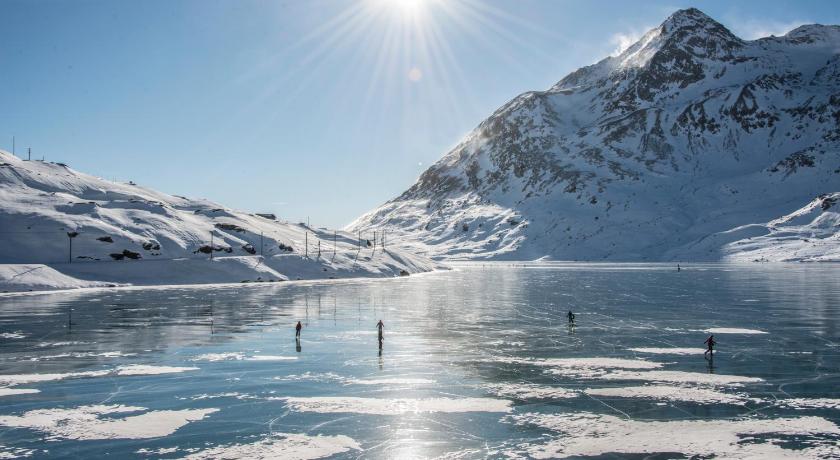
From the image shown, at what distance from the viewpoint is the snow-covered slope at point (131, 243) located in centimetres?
10150

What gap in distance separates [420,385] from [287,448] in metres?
9.91

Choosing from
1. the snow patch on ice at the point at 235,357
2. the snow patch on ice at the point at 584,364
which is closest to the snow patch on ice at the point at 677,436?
the snow patch on ice at the point at 584,364

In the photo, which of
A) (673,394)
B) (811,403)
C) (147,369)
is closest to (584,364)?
(673,394)

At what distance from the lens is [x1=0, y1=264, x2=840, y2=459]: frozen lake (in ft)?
66.7

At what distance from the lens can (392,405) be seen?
25.2 m

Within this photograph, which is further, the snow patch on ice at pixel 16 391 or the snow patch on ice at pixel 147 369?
the snow patch on ice at pixel 147 369

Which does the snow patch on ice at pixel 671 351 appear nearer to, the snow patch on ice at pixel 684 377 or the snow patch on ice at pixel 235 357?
the snow patch on ice at pixel 684 377

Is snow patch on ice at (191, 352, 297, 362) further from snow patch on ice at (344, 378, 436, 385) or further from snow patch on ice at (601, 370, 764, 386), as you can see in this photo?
snow patch on ice at (601, 370, 764, 386)

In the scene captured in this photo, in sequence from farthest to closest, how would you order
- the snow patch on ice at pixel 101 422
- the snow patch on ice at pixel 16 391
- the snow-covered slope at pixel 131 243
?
the snow-covered slope at pixel 131 243
the snow patch on ice at pixel 16 391
the snow patch on ice at pixel 101 422

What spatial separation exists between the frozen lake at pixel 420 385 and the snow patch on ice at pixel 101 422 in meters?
0.11

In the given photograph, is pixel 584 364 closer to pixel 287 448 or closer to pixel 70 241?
pixel 287 448

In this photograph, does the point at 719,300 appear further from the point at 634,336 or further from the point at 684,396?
the point at 684,396

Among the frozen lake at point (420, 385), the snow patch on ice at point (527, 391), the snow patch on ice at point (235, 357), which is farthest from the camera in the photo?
the snow patch on ice at point (235, 357)

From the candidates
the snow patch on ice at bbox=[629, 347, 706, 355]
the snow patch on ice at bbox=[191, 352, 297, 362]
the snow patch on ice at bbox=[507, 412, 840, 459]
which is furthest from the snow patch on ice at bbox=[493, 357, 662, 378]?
the snow patch on ice at bbox=[191, 352, 297, 362]
